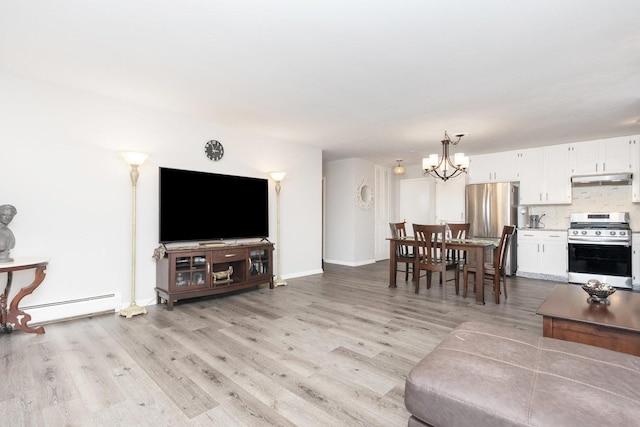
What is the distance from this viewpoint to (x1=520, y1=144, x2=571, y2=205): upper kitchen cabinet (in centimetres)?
558

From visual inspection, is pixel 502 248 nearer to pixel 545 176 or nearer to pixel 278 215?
pixel 545 176

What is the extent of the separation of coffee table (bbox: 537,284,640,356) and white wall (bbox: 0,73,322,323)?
3.80 metres

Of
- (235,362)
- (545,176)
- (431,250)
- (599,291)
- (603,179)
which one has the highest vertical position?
(545,176)

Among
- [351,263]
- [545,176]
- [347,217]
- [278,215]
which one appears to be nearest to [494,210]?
[545,176]

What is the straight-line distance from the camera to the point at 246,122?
4406 millimetres

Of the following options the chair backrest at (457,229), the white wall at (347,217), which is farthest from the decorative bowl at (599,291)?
the white wall at (347,217)

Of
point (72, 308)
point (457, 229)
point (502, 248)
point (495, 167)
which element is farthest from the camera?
point (495, 167)

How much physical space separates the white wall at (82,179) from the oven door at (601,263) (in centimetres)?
574

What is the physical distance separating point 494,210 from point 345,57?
15.2 ft

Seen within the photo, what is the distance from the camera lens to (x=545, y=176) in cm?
576

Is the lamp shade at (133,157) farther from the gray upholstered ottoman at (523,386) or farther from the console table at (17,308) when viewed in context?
the gray upholstered ottoman at (523,386)

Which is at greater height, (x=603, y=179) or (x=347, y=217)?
(x=603, y=179)

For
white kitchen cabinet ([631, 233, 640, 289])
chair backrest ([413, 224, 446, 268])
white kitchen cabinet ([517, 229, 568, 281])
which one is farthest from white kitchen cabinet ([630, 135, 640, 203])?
chair backrest ([413, 224, 446, 268])

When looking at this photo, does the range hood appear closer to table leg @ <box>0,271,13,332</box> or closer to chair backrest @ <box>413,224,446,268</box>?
chair backrest @ <box>413,224,446,268</box>
